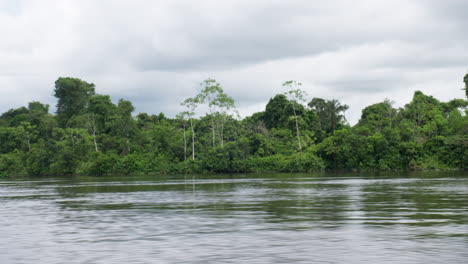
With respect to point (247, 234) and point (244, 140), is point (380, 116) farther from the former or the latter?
point (247, 234)

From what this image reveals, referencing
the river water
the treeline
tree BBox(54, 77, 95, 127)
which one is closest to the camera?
the river water

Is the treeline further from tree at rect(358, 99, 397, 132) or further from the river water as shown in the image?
the river water

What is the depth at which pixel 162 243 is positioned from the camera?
11.1 meters

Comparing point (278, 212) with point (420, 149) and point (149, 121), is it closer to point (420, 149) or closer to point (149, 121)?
point (420, 149)

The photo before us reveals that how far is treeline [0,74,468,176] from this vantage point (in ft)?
240

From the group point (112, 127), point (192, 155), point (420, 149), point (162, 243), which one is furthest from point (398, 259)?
point (112, 127)

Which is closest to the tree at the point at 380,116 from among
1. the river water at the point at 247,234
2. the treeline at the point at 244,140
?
the treeline at the point at 244,140

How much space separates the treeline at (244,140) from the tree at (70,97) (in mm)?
640

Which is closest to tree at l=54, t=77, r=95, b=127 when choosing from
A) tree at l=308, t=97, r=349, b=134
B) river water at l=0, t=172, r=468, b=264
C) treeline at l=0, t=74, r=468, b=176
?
treeline at l=0, t=74, r=468, b=176

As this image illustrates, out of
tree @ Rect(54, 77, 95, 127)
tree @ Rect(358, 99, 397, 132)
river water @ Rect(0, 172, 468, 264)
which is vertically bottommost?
river water @ Rect(0, 172, 468, 264)

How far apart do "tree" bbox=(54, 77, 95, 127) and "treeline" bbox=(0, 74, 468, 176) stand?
640 mm

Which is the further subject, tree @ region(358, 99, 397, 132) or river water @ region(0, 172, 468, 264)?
tree @ region(358, 99, 397, 132)

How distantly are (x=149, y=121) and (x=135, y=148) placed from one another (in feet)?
52.3

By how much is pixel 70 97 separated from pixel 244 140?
4406 cm
